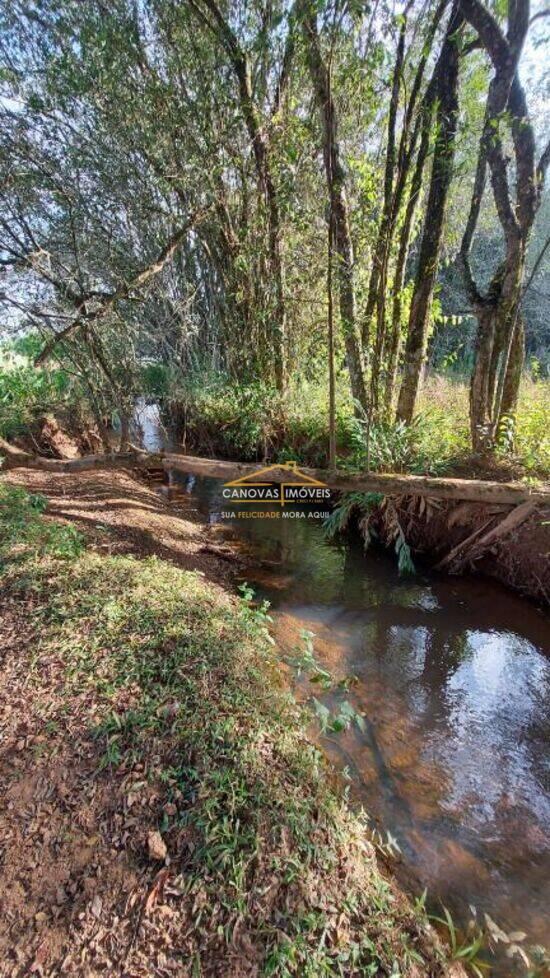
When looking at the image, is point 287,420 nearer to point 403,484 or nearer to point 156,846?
point 403,484

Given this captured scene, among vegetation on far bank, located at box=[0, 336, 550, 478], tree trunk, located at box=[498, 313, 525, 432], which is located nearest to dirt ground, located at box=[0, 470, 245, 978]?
vegetation on far bank, located at box=[0, 336, 550, 478]

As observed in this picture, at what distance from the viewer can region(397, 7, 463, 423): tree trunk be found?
3.60 meters

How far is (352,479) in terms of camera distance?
405 cm

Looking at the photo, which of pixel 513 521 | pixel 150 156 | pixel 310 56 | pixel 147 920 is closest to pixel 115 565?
pixel 147 920

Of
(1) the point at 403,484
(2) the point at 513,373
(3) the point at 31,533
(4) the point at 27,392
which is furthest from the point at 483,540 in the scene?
(4) the point at 27,392

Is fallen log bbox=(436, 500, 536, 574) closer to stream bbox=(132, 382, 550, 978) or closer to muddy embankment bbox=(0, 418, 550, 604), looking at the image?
muddy embankment bbox=(0, 418, 550, 604)

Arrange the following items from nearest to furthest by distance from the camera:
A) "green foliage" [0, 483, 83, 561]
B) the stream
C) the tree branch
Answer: the stream, "green foliage" [0, 483, 83, 561], the tree branch

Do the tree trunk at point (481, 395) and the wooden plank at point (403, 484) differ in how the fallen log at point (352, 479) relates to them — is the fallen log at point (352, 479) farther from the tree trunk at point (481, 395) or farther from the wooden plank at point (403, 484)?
the tree trunk at point (481, 395)

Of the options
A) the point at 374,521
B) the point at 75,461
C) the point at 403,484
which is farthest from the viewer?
the point at 75,461

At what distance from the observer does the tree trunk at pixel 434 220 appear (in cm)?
360

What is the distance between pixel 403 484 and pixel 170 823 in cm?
310

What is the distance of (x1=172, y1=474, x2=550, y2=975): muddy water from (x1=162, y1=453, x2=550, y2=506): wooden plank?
0.93 m

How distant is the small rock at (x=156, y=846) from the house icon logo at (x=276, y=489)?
10.4ft

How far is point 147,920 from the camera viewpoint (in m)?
1.25
